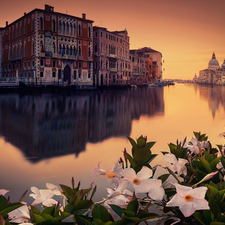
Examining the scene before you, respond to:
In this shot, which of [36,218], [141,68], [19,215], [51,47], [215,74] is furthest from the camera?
[215,74]

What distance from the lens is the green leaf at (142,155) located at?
1393mm

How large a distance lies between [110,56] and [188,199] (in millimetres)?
47688

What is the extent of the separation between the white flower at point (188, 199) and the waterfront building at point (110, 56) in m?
45.4

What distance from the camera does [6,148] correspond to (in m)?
4.67

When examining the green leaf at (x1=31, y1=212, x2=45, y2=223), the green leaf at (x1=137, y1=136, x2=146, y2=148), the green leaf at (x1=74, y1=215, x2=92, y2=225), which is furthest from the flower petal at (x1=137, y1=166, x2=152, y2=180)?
the green leaf at (x1=137, y1=136, x2=146, y2=148)

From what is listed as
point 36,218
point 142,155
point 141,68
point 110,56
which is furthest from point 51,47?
point 141,68

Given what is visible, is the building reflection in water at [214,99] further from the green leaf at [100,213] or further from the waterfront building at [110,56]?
the waterfront building at [110,56]

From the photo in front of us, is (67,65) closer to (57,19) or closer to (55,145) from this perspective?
(57,19)

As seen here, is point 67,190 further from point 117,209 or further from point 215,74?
point 215,74

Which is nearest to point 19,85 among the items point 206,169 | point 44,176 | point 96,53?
point 96,53

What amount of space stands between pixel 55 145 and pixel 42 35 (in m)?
30.8

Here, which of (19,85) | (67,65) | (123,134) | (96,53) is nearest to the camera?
(123,134)

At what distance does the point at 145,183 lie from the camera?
1.04 meters

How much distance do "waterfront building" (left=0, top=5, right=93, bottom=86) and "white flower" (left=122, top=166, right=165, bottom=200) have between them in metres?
31.5
